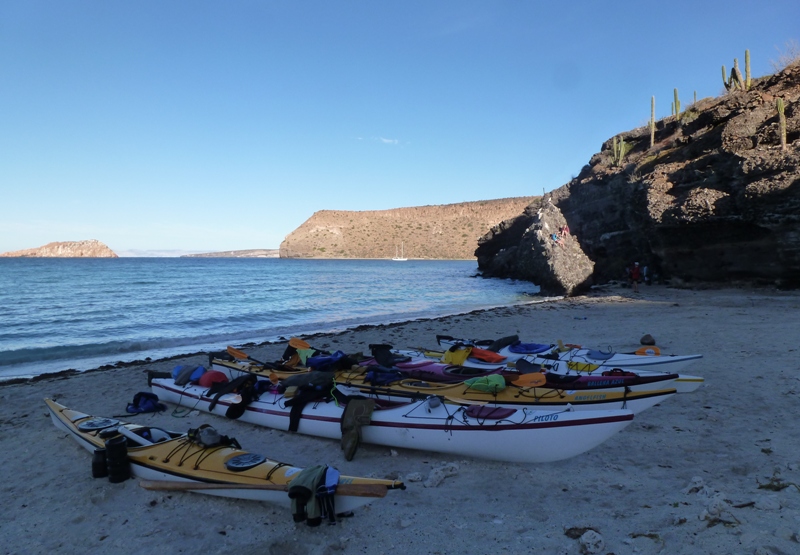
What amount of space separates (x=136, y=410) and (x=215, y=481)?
11.5 feet

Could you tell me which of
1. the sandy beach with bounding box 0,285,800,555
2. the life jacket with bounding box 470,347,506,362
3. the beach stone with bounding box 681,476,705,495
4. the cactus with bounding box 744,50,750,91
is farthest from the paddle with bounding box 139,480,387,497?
the cactus with bounding box 744,50,750,91

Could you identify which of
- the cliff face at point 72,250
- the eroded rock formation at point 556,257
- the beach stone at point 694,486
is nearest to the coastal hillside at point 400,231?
the cliff face at point 72,250

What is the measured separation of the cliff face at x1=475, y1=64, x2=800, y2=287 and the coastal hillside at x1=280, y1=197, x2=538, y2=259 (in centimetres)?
7786

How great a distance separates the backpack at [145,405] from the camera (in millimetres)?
6598

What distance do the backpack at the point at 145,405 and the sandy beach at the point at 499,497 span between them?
177mm

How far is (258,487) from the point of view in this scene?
12.0 ft

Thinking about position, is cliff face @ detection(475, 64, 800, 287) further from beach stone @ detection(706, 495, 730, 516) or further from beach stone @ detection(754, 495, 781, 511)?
beach stone @ detection(706, 495, 730, 516)

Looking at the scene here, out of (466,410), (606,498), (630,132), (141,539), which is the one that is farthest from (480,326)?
(630,132)

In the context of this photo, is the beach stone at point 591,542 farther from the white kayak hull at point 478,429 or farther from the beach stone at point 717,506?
the white kayak hull at point 478,429

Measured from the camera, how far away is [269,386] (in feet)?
21.0

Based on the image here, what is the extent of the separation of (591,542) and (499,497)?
3.30 ft

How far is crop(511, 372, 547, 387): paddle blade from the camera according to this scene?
18.6 ft

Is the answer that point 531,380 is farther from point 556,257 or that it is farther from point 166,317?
point 556,257

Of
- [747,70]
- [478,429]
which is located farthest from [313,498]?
[747,70]
